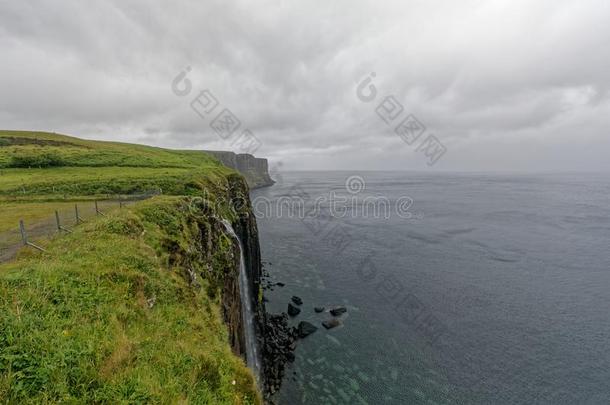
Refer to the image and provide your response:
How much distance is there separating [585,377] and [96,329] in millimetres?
38381

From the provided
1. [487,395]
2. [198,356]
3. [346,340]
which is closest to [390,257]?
[346,340]

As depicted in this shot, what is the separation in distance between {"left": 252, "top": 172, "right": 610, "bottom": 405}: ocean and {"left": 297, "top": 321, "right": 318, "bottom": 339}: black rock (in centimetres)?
53

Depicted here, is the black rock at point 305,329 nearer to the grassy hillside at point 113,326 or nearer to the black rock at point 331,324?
the black rock at point 331,324

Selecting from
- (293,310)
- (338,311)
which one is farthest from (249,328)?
(338,311)

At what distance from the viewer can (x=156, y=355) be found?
7.86 m

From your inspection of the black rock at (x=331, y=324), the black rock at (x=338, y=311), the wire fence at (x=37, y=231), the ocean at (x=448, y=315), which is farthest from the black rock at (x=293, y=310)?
the wire fence at (x=37, y=231)

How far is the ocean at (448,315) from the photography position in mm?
23969

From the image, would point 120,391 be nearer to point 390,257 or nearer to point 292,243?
point 390,257

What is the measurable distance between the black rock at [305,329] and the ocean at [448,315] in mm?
533

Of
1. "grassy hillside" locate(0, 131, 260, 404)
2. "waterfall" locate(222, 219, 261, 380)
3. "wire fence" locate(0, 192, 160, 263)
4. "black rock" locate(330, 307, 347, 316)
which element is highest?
"wire fence" locate(0, 192, 160, 263)

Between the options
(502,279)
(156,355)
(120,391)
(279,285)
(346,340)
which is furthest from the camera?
(502,279)

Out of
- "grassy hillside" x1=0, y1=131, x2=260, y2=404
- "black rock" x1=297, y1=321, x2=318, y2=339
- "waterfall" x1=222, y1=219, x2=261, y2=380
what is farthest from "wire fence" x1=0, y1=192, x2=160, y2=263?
"black rock" x1=297, y1=321, x2=318, y2=339

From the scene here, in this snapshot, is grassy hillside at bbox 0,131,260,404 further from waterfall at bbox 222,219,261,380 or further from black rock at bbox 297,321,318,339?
black rock at bbox 297,321,318,339

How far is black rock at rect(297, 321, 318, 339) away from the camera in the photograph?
30.1 m
